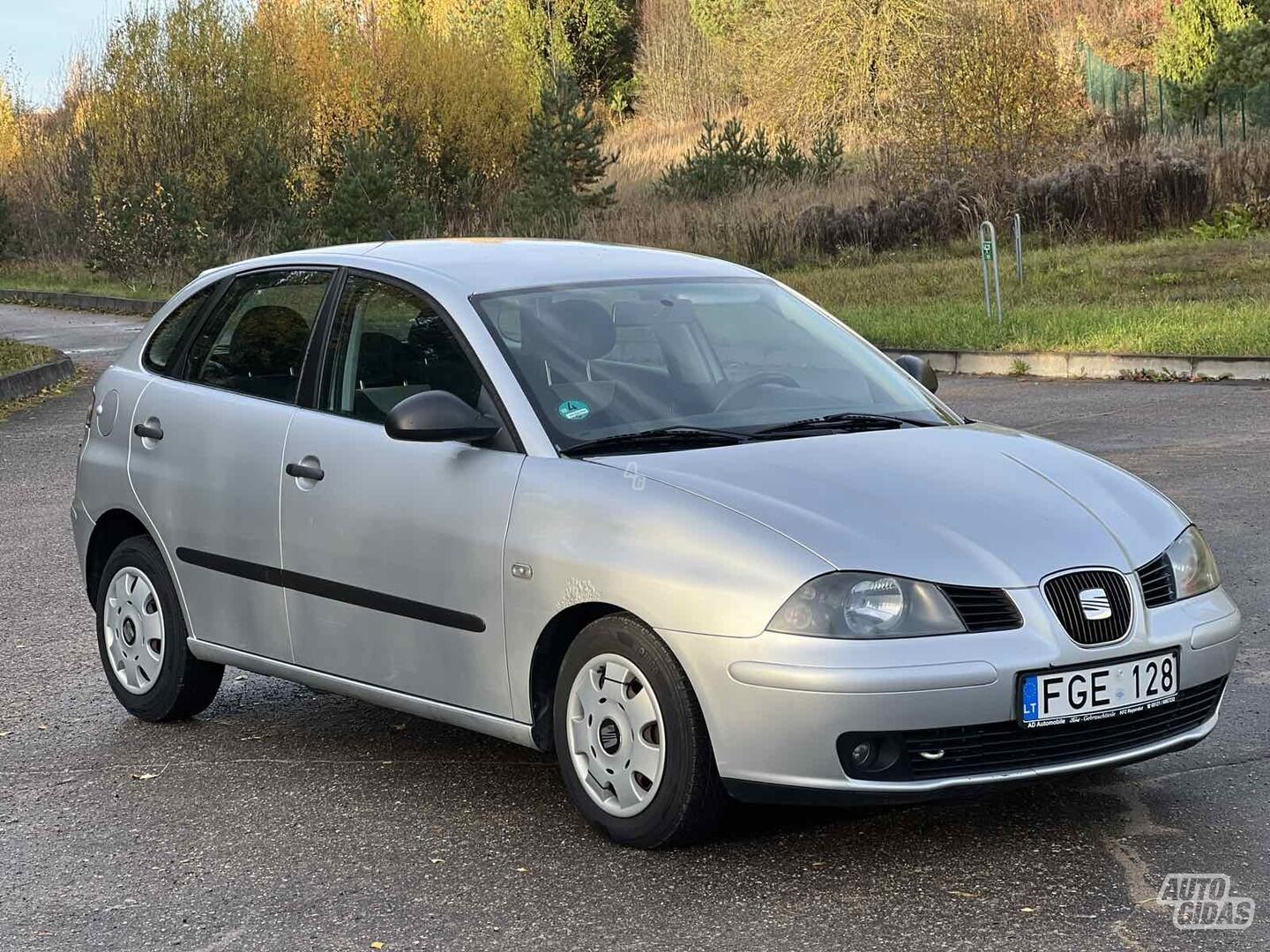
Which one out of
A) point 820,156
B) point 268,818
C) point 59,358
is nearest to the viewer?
point 268,818

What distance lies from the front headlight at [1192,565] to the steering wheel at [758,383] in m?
1.22

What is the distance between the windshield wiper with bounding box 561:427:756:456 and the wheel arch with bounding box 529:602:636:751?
1.46 ft

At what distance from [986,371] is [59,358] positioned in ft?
34.1

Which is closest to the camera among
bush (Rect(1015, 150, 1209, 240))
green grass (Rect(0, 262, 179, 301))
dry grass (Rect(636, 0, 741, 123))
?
bush (Rect(1015, 150, 1209, 240))

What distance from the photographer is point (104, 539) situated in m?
6.52

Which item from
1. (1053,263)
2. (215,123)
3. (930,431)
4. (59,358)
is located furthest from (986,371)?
(215,123)

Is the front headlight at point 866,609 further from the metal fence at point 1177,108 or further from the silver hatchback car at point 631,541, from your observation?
the metal fence at point 1177,108

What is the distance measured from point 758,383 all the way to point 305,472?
138cm

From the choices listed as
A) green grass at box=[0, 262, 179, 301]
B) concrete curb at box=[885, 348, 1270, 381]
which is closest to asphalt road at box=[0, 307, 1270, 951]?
concrete curb at box=[885, 348, 1270, 381]

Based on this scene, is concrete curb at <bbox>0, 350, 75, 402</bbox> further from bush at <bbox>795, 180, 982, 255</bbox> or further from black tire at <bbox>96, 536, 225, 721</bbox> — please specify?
black tire at <bbox>96, 536, 225, 721</bbox>

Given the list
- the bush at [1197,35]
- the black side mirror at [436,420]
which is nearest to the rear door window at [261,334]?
the black side mirror at [436,420]

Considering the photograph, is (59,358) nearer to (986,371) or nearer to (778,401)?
(986,371)

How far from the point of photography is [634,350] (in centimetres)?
533

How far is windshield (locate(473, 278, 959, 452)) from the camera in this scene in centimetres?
512
